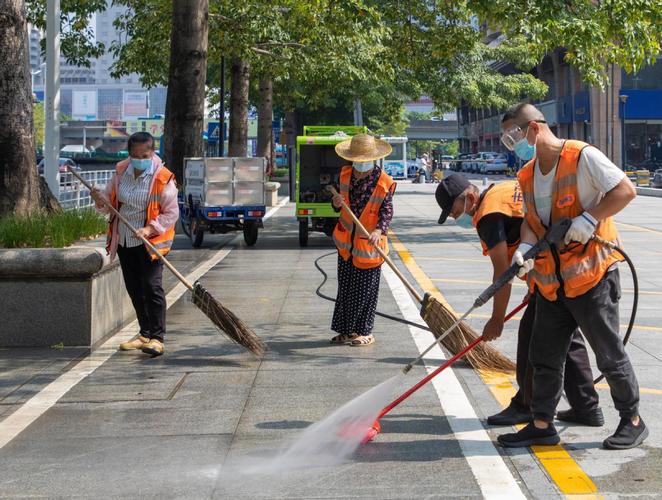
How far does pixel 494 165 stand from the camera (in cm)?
8075

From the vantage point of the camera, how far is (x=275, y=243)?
22000mm

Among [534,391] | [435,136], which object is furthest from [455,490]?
[435,136]

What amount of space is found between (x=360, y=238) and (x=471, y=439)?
351 centimetres

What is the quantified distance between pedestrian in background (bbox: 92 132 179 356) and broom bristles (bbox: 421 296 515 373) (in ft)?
7.51

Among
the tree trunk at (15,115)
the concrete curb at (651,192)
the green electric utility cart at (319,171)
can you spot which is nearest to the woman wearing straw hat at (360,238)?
the tree trunk at (15,115)

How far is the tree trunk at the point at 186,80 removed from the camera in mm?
22297

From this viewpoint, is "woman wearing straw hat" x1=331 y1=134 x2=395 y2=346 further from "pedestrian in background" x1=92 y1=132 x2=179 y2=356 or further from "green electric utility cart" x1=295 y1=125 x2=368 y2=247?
"green electric utility cart" x1=295 y1=125 x2=368 y2=247

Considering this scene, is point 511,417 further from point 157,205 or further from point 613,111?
point 613,111

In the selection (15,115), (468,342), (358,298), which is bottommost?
(468,342)

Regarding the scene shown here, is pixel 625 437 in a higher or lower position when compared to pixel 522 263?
lower

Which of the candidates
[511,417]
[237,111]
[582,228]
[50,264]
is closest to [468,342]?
[511,417]

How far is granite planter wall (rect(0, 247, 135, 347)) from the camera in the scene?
9.35 m

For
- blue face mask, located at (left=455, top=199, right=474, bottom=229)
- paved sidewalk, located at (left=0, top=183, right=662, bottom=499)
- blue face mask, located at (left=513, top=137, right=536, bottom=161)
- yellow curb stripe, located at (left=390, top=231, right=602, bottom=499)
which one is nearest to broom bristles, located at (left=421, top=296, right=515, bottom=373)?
paved sidewalk, located at (left=0, top=183, right=662, bottom=499)

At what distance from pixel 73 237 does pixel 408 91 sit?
36.8m
